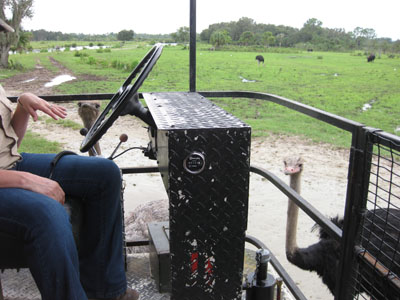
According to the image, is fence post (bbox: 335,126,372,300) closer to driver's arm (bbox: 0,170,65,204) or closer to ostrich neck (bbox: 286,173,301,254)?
driver's arm (bbox: 0,170,65,204)

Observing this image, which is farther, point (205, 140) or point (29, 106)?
point (29, 106)

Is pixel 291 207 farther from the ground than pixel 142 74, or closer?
closer

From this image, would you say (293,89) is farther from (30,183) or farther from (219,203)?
(30,183)

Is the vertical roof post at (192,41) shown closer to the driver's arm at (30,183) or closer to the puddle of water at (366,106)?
the driver's arm at (30,183)

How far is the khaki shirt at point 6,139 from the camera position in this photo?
164 centimetres

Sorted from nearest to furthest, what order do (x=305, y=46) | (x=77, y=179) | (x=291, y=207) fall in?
1. (x=77, y=179)
2. (x=291, y=207)
3. (x=305, y=46)

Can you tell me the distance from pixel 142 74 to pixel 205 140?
0.37m

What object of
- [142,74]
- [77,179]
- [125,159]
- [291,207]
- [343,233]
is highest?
[142,74]

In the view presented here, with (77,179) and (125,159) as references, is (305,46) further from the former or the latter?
(77,179)

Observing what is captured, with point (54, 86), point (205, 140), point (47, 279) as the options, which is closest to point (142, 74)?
point (205, 140)

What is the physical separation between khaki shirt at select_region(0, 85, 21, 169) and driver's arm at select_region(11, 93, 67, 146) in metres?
0.04

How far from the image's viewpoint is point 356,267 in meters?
1.49

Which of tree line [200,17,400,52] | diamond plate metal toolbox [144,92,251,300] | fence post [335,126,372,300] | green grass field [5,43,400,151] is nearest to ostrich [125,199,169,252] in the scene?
diamond plate metal toolbox [144,92,251,300]

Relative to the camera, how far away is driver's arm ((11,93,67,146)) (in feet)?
5.71
